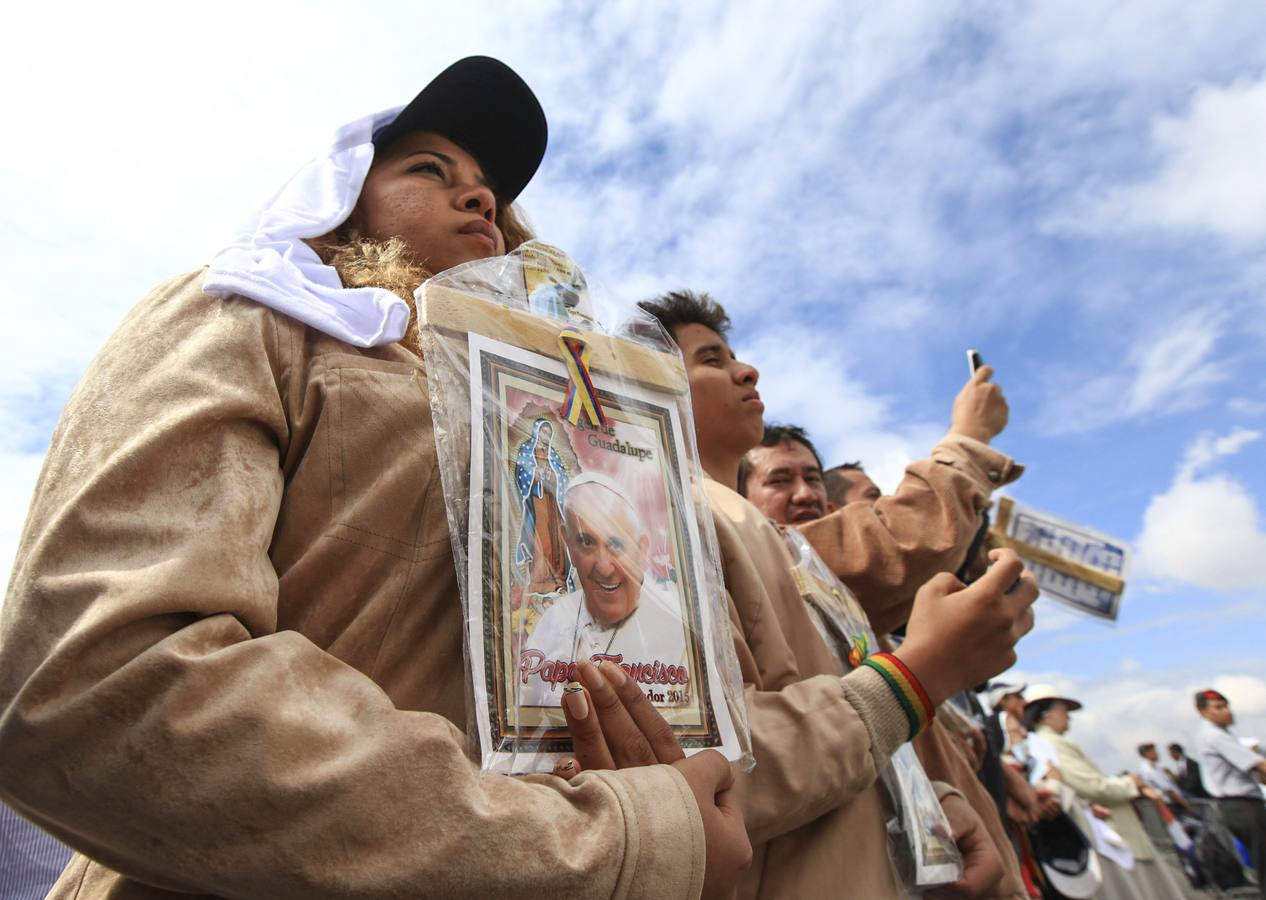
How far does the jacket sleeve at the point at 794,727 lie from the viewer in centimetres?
144

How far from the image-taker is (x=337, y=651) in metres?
1.10

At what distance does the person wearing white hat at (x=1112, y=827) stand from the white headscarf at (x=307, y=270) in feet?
26.1

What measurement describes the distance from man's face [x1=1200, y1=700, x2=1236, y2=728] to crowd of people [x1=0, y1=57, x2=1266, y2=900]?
932 cm

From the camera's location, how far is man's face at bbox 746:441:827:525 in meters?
4.01

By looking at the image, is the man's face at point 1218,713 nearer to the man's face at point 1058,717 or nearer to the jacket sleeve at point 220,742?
the man's face at point 1058,717

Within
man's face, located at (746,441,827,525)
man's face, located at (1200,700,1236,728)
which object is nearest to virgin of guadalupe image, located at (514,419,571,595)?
man's face, located at (746,441,827,525)

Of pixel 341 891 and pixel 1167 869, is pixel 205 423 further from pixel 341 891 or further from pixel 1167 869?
pixel 1167 869

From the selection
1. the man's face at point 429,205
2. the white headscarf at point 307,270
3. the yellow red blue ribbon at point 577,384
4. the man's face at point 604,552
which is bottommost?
the man's face at point 604,552

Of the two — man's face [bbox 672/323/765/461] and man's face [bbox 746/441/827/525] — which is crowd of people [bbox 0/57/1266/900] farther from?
man's face [bbox 746/441/827/525]

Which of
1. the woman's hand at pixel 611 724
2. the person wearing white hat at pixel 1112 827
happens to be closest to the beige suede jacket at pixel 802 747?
the woman's hand at pixel 611 724

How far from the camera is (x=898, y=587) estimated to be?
2.98 meters

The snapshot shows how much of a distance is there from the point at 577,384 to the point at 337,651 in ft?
1.61

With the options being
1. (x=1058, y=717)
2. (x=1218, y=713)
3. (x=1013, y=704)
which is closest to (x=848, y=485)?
(x=1058, y=717)

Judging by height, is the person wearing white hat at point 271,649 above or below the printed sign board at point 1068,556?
below
